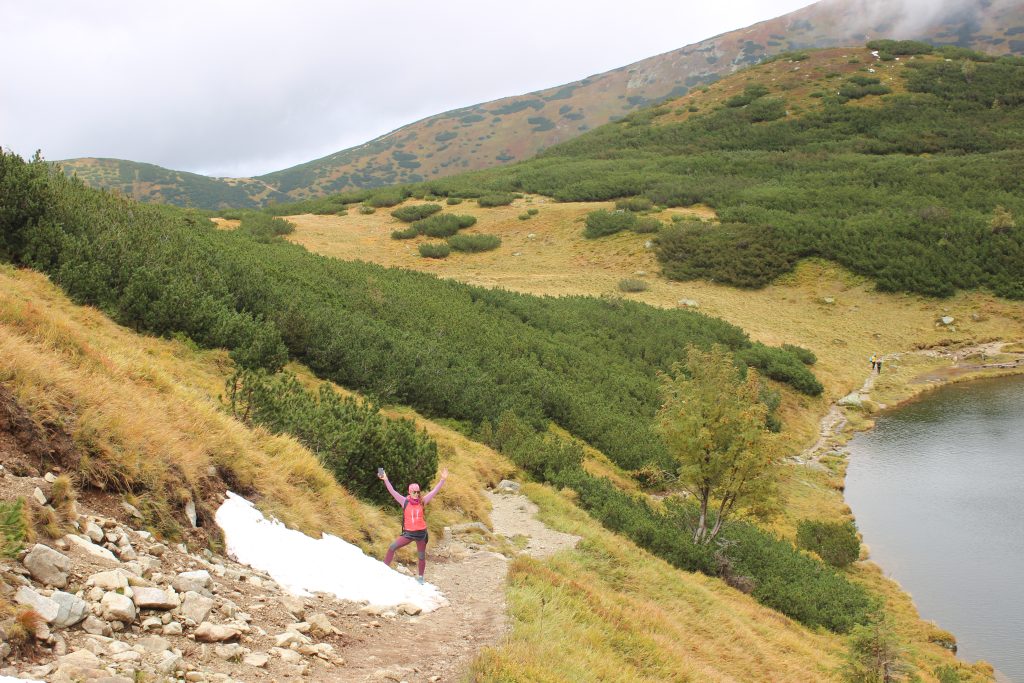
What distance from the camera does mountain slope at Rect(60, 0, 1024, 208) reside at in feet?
370

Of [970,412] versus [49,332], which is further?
[970,412]

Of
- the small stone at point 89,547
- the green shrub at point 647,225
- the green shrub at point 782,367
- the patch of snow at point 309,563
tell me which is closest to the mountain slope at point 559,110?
the green shrub at point 647,225

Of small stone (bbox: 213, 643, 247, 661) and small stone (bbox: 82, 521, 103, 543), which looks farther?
small stone (bbox: 82, 521, 103, 543)

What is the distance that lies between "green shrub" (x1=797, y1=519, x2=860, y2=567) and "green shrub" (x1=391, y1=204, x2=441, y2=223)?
3858 cm

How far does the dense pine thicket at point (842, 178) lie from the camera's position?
36000mm

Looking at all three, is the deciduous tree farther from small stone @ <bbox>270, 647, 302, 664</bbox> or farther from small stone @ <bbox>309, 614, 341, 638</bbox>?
small stone @ <bbox>270, 647, 302, 664</bbox>

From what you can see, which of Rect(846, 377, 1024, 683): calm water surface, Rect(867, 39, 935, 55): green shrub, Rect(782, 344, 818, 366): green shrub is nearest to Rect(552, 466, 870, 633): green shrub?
Rect(846, 377, 1024, 683): calm water surface

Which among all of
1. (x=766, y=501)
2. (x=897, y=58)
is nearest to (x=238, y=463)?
(x=766, y=501)

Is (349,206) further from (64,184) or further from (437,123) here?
(437,123)

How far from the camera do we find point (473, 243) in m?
43.3

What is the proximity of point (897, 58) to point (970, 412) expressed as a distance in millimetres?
59394

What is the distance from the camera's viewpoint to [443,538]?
29.2 ft

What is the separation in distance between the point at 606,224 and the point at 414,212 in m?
15.1

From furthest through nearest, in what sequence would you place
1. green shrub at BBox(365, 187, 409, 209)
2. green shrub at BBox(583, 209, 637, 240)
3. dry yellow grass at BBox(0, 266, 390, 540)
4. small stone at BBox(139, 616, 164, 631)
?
green shrub at BBox(365, 187, 409, 209), green shrub at BBox(583, 209, 637, 240), dry yellow grass at BBox(0, 266, 390, 540), small stone at BBox(139, 616, 164, 631)
